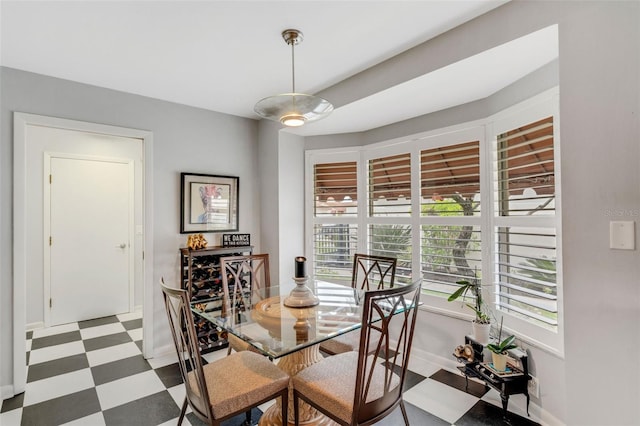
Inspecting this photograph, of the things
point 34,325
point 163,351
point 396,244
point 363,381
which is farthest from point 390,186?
point 34,325

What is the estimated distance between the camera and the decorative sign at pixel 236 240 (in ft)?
10.5

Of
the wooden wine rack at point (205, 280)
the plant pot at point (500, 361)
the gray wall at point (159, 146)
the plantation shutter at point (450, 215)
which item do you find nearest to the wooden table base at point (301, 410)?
the plant pot at point (500, 361)

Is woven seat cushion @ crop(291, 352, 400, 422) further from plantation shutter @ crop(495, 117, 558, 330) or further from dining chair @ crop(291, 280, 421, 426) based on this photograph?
plantation shutter @ crop(495, 117, 558, 330)

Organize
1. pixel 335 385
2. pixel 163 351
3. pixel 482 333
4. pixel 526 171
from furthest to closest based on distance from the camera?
pixel 163 351
pixel 482 333
pixel 526 171
pixel 335 385

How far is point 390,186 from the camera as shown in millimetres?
3164

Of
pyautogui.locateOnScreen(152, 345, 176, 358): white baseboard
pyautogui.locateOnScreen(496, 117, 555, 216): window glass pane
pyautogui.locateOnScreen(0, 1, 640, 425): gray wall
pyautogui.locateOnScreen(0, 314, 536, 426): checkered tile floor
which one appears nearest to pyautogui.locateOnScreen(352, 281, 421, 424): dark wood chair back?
pyautogui.locateOnScreen(0, 314, 536, 426): checkered tile floor

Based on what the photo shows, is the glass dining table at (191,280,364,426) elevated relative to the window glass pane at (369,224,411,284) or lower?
lower

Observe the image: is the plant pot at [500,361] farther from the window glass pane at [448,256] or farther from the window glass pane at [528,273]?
the window glass pane at [448,256]

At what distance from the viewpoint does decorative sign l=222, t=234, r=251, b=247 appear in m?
3.20

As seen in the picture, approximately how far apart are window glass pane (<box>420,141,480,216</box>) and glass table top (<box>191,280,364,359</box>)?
1.09 metres

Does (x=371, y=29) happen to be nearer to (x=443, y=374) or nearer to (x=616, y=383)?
(x=616, y=383)

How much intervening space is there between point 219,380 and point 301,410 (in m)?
0.58

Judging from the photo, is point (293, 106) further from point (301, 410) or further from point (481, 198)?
point (301, 410)

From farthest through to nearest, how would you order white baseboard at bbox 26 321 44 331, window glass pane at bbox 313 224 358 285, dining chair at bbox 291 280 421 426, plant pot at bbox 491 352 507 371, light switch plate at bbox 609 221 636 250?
white baseboard at bbox 26 321 44 331 < window glass pane at bbox 313 224 358 285 < plant pot at bbox 491 352 507 371 < dining chair at bbox 291 280 421 426 < light switch plate at bbox 609 221 636 250
